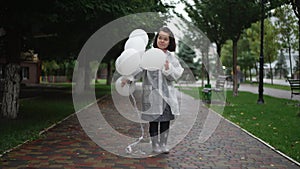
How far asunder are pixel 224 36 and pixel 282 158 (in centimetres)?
1876

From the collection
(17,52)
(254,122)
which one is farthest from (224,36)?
Result: (17,52)

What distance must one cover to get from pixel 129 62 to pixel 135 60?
0.10 metres

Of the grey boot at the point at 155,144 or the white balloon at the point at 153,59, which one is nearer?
the white balloon at the point at 153,59

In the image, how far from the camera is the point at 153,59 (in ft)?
19.7

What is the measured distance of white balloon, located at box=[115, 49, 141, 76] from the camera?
6055 millimetres

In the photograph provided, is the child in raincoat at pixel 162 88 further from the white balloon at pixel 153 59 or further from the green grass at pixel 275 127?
the green grass at pixel 275 127

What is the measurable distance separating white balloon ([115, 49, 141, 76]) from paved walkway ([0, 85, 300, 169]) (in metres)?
1.48

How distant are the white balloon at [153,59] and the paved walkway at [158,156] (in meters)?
1.54

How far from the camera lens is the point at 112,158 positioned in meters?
6.38

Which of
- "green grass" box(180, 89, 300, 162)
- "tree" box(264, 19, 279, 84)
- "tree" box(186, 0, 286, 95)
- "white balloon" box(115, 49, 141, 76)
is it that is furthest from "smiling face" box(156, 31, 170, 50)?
"tree" box(264, 19, 279, 84)

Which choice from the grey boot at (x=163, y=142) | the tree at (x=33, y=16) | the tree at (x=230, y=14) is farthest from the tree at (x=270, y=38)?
the grey boot at (x=163, y=142)

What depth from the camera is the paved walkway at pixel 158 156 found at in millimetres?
5980

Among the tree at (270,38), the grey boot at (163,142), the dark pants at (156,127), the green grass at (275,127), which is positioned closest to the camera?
the dark pants at (156,127)

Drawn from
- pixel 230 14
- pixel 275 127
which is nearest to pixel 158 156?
pixel 275 127
